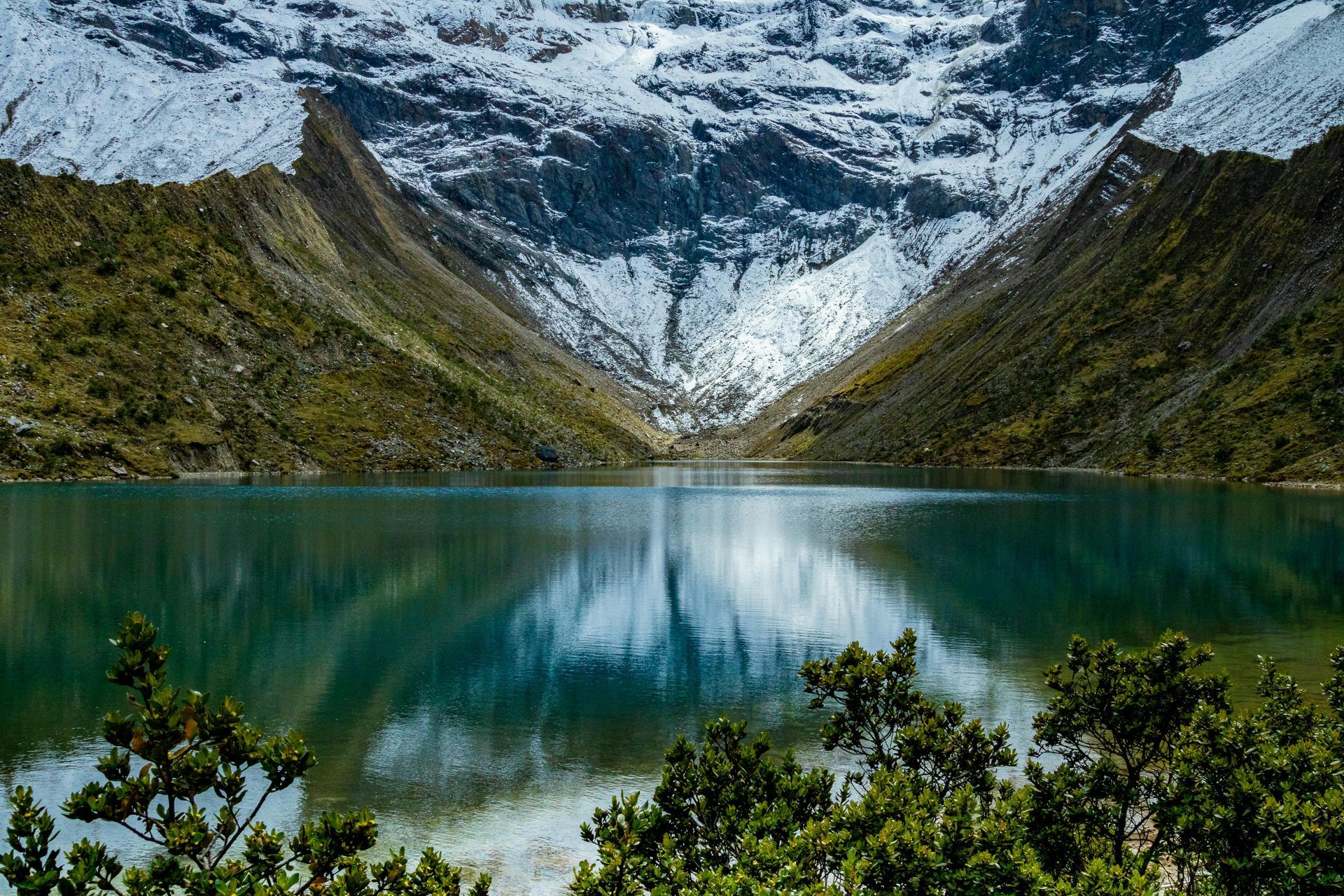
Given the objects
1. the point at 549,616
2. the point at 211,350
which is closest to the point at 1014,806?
the point at 549,616

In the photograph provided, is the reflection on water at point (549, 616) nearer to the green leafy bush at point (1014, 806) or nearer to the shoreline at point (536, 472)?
the green leafy bush at point (1014, 806)

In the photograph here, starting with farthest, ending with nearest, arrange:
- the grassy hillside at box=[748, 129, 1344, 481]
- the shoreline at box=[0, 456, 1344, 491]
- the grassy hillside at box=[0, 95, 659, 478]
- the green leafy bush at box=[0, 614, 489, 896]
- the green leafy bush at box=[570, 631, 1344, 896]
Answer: the grassy hillside at box=[748, 129, 1344, 481] < the grassy hillside at box=[0, 95, 659, 478] < the shoreline at box=[0, 456, 1344, 491] < the green leafy bush at box=[570, 631, 1344, 896] < the green leafy bush at box=[0, 614, 489, 896]

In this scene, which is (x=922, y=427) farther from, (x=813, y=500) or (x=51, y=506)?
(x=51, y=506)

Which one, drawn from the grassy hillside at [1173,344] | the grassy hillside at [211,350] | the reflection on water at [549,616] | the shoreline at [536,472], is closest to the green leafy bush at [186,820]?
the reflection on water at [549,616]

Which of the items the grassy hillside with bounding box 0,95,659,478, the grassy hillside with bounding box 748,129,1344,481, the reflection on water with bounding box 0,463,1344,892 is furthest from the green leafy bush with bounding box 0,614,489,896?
the grassy hillside with bounding box 748,129,1344,481

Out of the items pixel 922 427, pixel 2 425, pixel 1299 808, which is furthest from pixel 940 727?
pixel 922 427

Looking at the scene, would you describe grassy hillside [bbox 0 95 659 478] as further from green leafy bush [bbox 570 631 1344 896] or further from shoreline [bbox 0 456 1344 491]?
green leafy bush [bbox 570 631 1344 896]
